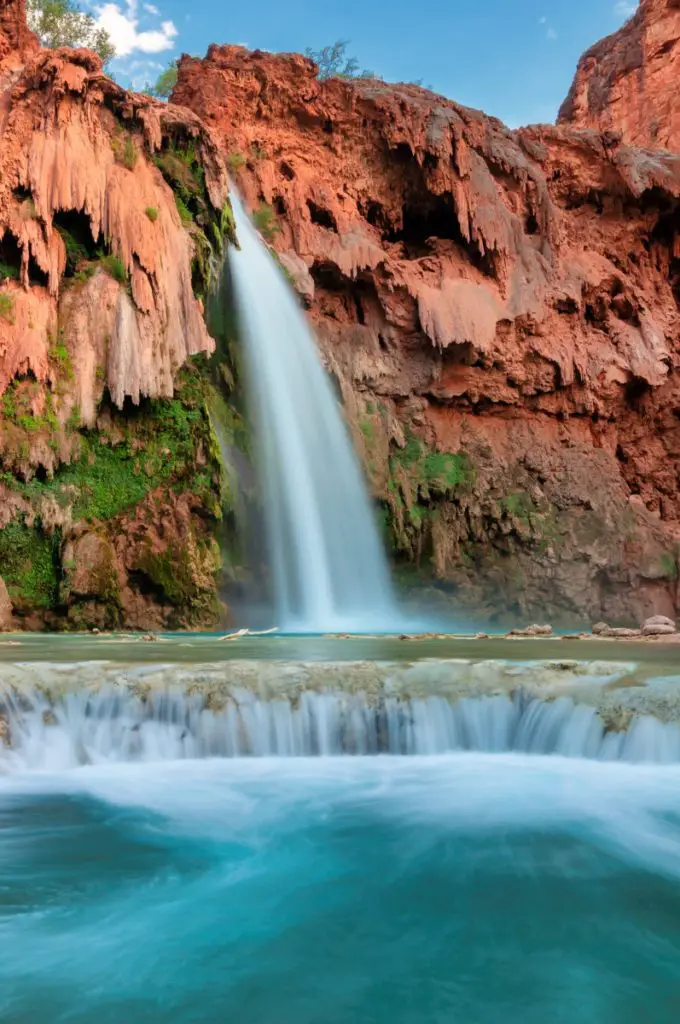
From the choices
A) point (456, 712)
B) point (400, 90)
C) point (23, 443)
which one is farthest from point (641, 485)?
point (456, 712)

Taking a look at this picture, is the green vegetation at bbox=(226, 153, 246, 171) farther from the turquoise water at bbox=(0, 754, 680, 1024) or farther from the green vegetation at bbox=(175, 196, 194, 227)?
the turquoise water at bbox=(0, 754, 680, 1024)

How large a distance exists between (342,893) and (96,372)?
11.5 metres

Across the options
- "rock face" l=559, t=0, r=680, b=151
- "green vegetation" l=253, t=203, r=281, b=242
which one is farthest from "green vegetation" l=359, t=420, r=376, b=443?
"rock face" l=559, t=0, r=680, b=151

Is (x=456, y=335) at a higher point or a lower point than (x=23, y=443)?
higher

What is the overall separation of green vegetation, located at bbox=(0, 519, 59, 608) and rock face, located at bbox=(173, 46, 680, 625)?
890 cm

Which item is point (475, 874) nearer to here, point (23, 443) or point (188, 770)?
point (188, 770)

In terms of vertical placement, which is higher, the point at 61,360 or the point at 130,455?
the point at 61,360

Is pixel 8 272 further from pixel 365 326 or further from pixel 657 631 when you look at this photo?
pixel 657 631

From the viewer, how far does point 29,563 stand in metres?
13.4

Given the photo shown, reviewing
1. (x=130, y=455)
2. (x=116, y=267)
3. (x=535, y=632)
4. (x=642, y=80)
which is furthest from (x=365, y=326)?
(x=642, y=80)

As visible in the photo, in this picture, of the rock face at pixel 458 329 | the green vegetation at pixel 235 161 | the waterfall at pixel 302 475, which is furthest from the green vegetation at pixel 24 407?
the green vegetation at pixel 235 161

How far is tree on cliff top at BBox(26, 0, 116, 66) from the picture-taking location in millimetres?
28062

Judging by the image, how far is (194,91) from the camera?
21.6 meters

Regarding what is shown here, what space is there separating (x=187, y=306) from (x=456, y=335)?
29.0 feet
